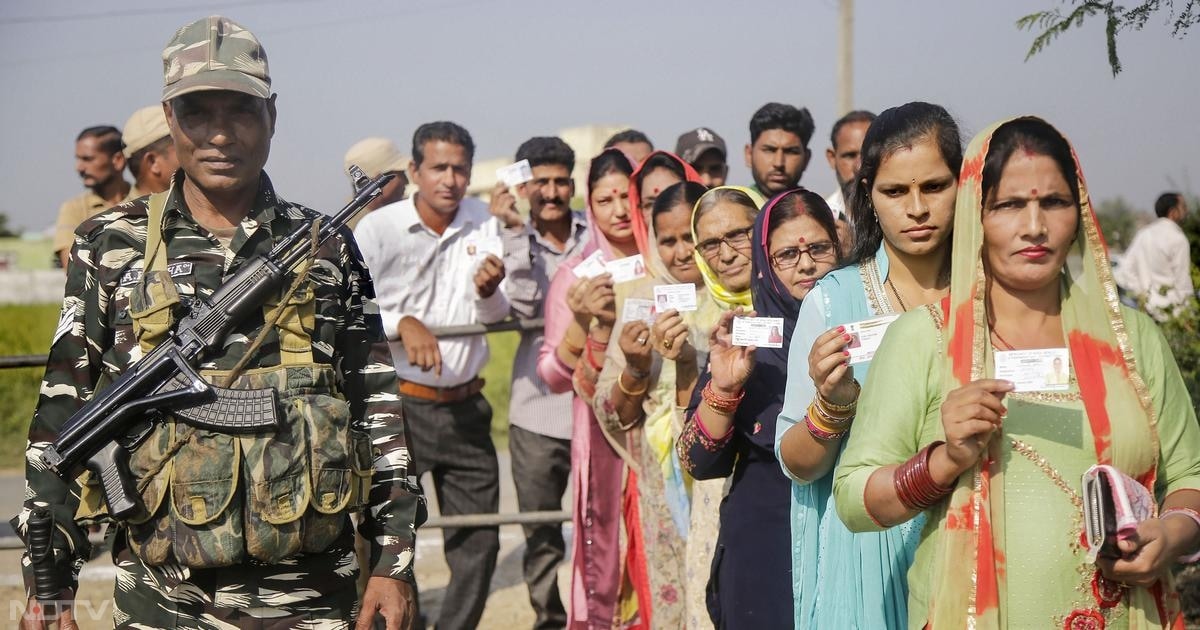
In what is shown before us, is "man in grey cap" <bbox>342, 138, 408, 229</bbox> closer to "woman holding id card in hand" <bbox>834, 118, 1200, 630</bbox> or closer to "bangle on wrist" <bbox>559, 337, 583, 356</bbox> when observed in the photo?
"bangle on wrist" <bbox>559, 337, 583, 356</bbox>

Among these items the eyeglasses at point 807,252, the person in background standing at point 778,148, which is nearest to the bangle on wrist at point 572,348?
the person in background standing at point 778,148

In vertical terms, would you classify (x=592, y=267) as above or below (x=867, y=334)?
above

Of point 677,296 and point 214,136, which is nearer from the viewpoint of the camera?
point 214,136

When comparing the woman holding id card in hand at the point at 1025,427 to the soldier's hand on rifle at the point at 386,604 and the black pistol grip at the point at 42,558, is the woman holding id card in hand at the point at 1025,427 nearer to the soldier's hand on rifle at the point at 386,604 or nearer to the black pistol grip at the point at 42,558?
the soldier's hand on rifle at the point at 386,604

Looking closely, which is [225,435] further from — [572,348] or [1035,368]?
[572,348]

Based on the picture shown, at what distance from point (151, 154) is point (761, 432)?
3736 mm

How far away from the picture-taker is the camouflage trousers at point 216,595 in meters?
3.00

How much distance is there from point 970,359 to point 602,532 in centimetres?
324

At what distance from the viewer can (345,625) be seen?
3145 millimetres

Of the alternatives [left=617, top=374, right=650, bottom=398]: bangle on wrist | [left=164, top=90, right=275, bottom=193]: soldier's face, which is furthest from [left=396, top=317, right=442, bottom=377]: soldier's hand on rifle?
[left=164, top=90, right=275, bottom=193]: soldier's face

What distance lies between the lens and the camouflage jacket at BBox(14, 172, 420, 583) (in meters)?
3.06

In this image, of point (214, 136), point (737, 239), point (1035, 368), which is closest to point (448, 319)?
point (737, 239)

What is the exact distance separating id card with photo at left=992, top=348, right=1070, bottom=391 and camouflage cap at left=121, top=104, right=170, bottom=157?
188 inches

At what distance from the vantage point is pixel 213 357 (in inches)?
120
